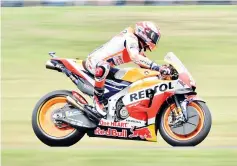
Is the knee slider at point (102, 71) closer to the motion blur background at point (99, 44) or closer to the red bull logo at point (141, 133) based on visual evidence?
the red bull logo at point (141, 133)

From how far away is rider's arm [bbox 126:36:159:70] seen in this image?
10836 millimetres

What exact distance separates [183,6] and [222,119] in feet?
47.6

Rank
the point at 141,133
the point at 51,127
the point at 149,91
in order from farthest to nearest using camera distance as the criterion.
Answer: the point at 51,127
the point at 141,133
the point at 149,91

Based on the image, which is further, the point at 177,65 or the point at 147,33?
the point at 147,33

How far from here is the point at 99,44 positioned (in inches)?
878

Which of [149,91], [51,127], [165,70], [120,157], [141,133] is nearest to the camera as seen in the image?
[120,157]

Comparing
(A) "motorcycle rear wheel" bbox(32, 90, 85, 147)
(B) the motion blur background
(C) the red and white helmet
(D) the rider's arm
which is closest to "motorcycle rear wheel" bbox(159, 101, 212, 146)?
(B) the motion blur background

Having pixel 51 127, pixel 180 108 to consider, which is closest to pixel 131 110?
pixel 180 108

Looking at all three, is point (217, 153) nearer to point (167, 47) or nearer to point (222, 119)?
point (222, 119)

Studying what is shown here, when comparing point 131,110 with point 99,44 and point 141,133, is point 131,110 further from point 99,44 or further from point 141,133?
point 99,44

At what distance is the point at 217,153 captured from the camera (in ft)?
34.4

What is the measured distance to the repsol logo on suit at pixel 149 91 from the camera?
1088 cm

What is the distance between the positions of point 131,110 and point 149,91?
0.36 metres

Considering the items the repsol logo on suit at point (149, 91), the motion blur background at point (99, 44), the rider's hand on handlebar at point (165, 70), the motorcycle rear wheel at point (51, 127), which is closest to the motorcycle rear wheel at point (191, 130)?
the motion blur background at point (99, 44)
